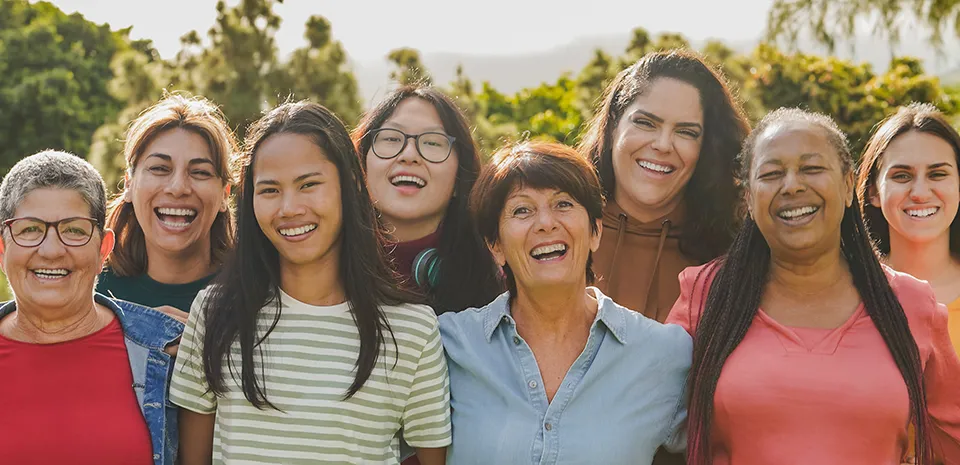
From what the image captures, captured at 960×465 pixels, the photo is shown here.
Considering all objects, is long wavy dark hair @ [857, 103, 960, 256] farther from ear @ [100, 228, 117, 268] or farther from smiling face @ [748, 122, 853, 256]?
ear @ [100, 228, 117, 268]

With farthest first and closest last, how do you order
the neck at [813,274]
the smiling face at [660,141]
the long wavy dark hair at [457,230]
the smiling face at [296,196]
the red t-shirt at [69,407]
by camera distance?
the smiling face at [660,141]
the long wavy dark hair at [457,230]
the neck at [813,274]
the smiling face at [296,196]
the red t-shirt at [69,407]

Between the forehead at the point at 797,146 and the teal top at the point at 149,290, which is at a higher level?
the forehead at the point at 797,146

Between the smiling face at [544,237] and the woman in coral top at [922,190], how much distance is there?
171 centimetres

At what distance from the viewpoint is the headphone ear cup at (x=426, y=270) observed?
14.1 ft

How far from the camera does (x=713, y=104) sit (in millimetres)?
4699

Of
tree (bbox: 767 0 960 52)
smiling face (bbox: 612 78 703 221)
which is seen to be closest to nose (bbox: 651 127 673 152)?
smiling face (bbox: 612 78 703 221)

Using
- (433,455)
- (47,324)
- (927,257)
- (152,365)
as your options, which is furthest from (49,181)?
(927,257)

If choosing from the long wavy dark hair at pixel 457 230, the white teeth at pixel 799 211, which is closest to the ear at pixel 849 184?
the white teeth at pixel 799 211

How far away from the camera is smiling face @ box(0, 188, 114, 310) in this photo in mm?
3398

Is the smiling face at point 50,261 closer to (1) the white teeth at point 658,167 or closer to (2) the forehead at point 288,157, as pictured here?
(2) the forehead at point 288,157

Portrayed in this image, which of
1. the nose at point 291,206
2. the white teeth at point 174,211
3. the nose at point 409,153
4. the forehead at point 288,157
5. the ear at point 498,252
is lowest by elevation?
the ear at point 498,252

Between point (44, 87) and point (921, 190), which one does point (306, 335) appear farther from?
point (44, 87)

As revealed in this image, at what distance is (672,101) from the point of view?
4.62 m

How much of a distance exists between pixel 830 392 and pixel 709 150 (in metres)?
1.66
